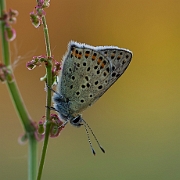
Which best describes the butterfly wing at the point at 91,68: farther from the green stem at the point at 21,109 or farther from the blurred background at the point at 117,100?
the blurred background at the point at 117,100

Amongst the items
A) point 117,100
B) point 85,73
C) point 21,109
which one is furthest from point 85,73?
point 117,100

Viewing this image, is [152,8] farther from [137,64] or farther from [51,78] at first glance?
[51,78]

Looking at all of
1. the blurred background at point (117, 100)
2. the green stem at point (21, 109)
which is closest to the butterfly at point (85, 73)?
the green stem at point (21, 109)

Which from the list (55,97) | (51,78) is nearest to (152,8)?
(55,97)

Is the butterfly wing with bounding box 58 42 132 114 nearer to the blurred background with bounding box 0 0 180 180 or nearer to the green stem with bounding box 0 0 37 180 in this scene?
the green stem with bounding box 0 0 37 180

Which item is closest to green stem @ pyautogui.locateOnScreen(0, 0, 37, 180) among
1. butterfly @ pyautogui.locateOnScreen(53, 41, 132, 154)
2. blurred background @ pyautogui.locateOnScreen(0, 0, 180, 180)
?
butterfly @ pyautogui.locateOnScreen(53, 41, 132, 154)
